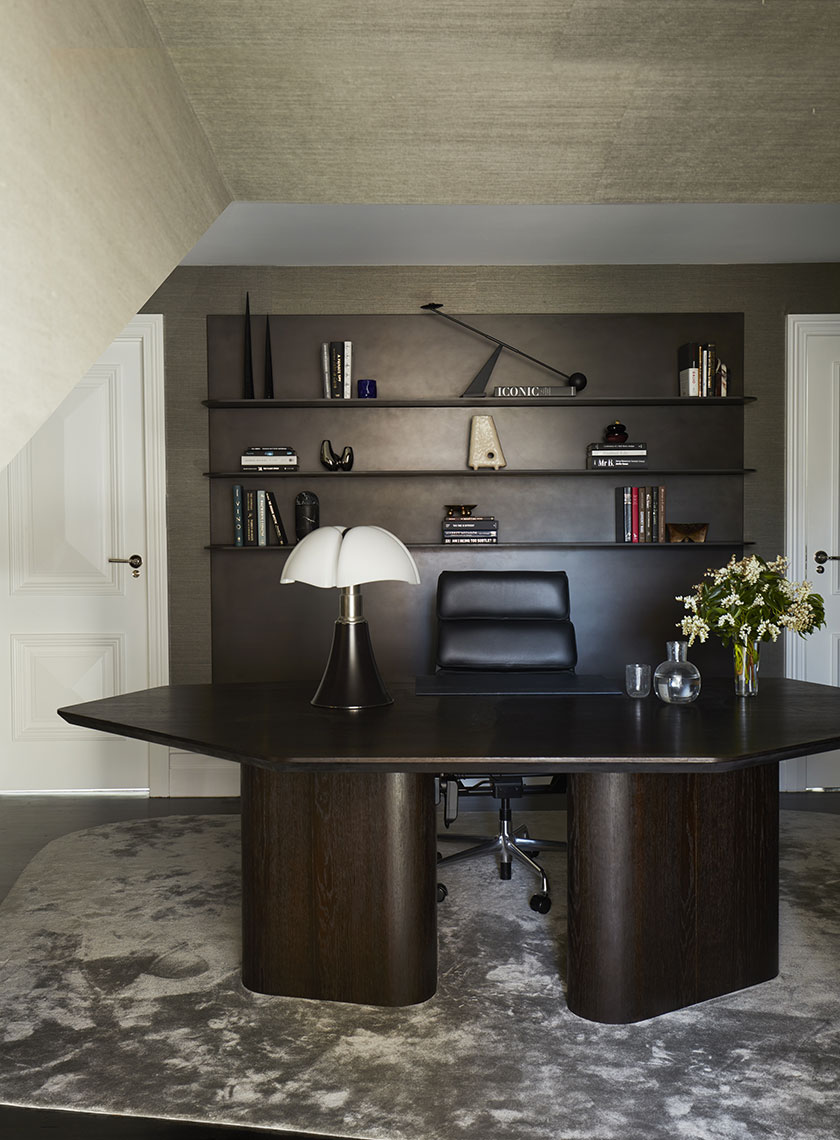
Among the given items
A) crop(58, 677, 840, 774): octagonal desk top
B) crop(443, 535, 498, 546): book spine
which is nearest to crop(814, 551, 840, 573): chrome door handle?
crop(443, 535, 498, 546): book spine

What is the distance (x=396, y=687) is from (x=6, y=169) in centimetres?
221

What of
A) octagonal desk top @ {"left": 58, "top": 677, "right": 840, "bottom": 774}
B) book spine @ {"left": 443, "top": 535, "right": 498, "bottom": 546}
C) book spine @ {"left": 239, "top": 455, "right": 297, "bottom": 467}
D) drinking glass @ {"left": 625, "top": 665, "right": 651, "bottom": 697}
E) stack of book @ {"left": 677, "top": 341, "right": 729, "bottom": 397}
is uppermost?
stack of book @ {"left": 677, "top": 341, "right": 729, "bottom": 397}

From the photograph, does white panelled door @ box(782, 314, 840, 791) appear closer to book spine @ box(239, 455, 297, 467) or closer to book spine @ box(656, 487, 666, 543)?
book spine @ box(656, 487, 666, 543)

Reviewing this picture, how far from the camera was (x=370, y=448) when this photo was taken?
464 cm

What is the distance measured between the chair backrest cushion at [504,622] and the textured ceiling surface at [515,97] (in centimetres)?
189

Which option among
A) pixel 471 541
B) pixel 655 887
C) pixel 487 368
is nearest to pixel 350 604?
pixel 655 887

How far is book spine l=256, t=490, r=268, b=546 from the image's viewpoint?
4.51 meters

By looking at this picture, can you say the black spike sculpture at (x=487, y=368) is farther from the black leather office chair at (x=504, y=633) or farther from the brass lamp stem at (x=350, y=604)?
the brass lamp stem at (x=350, y=604)

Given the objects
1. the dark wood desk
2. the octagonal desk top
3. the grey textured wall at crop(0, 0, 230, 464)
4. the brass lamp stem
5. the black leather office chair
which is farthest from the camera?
the black leather office chair

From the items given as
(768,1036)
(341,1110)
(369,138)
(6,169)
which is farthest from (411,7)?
(768,1036)

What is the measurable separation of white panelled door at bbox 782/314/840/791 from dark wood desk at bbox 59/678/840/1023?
2.32 metres

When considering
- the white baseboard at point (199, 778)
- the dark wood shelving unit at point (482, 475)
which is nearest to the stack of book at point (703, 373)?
the dark wood shelving unit at point (482, 475)

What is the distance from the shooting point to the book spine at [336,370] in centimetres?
450

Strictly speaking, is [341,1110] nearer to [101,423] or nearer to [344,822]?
[344,822]
